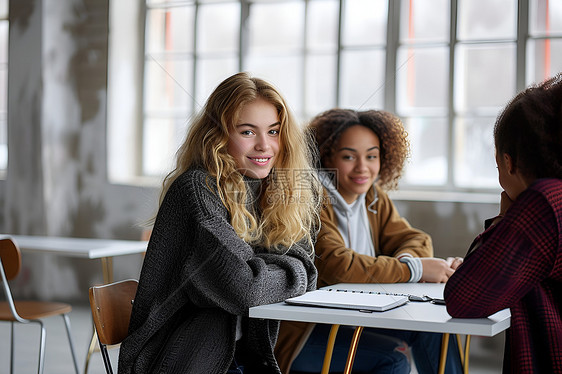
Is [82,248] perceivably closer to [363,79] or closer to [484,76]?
[363,79]

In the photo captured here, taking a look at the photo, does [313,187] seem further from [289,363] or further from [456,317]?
[456,317]

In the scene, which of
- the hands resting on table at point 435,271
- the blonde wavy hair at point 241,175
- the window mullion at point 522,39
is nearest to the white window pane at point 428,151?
the window mullion at point 522,39

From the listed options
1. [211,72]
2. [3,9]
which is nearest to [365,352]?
[211,72]

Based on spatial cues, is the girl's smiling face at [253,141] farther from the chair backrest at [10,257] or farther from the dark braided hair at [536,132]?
the chair backrest at [10,257]

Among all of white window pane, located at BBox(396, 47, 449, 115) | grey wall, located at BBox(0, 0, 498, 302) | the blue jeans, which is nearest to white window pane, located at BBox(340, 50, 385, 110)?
white window pane, located at BBox(396, 47, 449, 115)

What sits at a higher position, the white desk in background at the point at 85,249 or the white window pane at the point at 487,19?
the white window pane at the point at 487,19

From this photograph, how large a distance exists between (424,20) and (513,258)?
361 cm

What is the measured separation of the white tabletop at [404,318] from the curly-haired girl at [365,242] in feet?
1.46

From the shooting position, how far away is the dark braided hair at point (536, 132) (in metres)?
1.23

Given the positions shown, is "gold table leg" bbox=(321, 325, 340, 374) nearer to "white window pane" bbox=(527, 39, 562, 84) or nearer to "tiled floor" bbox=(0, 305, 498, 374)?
"tiled floor" bbox=(0, 305, 498, 374)

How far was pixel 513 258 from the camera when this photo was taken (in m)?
1.19

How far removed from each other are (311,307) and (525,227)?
0.55 m

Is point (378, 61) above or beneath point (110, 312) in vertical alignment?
above

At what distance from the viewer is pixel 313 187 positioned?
2074mm
